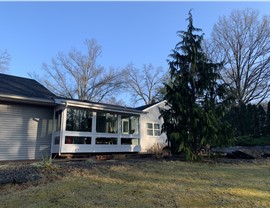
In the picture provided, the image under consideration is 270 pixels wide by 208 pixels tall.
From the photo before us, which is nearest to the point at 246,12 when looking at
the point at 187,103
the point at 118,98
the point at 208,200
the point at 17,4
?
the point at 118,98

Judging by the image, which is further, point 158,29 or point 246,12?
point 246,12

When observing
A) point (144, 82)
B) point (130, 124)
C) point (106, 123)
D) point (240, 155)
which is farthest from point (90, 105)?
point (144, 82)

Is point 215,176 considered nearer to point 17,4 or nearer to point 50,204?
point 50,204

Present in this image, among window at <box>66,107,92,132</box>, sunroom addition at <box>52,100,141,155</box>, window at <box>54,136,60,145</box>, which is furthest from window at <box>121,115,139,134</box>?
window at <box>54,136,60,145</box>

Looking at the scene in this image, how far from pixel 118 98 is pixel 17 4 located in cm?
2156

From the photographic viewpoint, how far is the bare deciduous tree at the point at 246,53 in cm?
2564

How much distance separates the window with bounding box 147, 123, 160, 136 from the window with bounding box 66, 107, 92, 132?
8990 millimetres

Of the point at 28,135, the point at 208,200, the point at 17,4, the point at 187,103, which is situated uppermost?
the point at 17,4

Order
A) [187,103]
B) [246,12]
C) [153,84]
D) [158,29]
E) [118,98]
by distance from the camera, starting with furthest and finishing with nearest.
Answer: [153,84] → [118,98] → [246,12] → [158,29] → [187,103]

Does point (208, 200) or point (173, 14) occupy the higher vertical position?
point (173, 14)

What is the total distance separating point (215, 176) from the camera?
652cm

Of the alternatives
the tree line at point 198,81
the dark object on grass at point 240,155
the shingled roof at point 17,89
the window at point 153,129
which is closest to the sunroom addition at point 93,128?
the shingled roof at point 17,89

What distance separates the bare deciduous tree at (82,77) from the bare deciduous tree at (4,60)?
483 cm

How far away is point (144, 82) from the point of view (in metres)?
37.4
